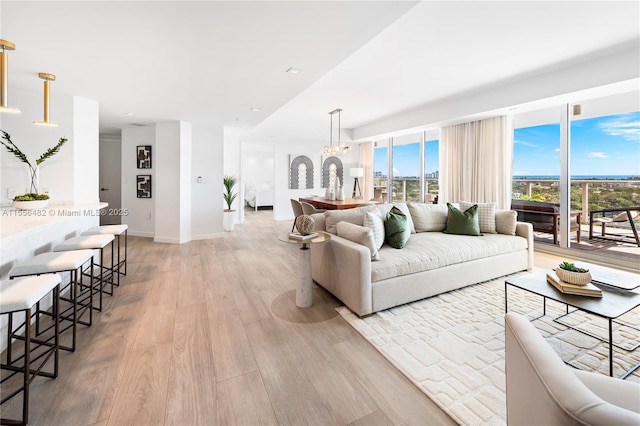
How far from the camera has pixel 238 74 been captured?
9.92 feet

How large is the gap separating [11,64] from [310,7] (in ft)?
9.76

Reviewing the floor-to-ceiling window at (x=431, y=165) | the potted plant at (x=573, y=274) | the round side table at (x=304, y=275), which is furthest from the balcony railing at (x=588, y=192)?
the round side table at (x=304, y=275)

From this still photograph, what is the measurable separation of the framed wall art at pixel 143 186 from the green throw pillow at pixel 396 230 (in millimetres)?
5113

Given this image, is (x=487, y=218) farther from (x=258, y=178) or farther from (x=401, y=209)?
(x=258, y=178)

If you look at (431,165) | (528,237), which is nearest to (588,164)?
(528,237)

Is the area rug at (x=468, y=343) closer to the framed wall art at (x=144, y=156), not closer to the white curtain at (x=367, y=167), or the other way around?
the framed wall art at (x=144, y=156)

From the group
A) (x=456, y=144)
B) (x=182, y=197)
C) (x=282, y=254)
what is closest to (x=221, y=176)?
(x=182, y=197)

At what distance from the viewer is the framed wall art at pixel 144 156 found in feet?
19.3

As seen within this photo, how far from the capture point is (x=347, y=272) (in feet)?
8.71

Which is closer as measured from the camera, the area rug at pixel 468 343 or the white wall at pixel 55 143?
the area rug at pixel 468 343

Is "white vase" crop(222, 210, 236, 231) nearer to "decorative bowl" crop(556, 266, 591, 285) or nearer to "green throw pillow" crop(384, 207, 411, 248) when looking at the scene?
"green throw pillow" crop(384, 207, 411, 248)

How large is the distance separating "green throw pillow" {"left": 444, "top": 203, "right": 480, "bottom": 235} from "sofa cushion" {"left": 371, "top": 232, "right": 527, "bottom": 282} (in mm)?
124

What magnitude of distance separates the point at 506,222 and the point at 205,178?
5.31m

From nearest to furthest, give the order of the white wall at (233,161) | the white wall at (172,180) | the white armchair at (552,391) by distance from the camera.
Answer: the white armchair at (552,391) < the white wall at (172,180) < the white wall at (233,161)
